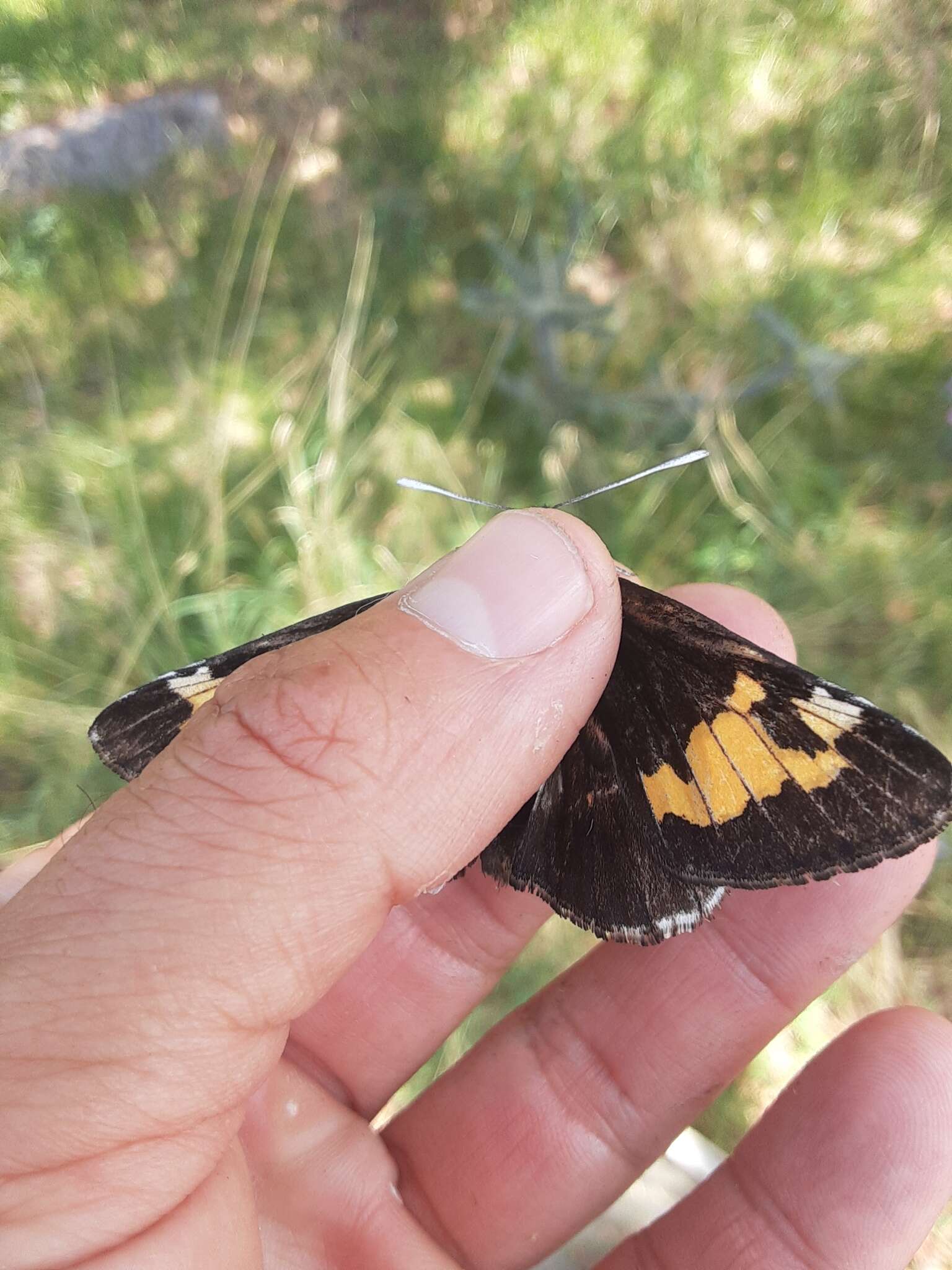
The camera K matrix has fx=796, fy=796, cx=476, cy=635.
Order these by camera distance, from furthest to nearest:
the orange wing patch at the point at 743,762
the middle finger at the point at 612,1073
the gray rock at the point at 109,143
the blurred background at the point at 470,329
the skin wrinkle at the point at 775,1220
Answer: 1. the gray rock at the point at 109,143
2. the blurred background at the point at 470,329
3. the middle finger at the point at 612,1073
4. the skin wrinkle at the point at 775,1220
5. the orange wing patch at the point at 743,762

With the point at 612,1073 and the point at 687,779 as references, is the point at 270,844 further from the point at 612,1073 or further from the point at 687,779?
the point at 612,1073

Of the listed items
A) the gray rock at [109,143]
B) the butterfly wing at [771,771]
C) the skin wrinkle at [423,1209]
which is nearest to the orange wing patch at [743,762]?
the butterfly wing at [771,771]

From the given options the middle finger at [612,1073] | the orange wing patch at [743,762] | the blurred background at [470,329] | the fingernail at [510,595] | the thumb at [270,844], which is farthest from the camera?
the blurred background at [470,329]

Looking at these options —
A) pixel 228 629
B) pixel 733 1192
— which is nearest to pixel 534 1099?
pixel 733 1192

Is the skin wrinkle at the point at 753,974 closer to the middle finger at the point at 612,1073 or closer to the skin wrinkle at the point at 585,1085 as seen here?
the middle finger at the point at 612,1073

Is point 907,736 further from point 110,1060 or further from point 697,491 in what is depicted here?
point 697,491
